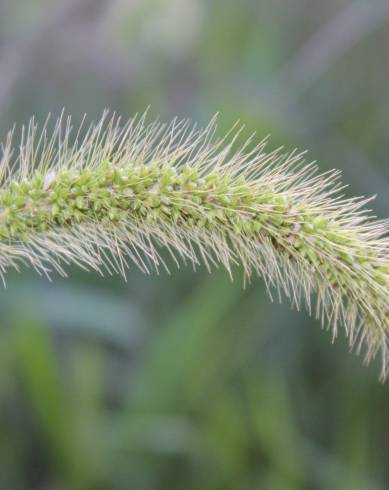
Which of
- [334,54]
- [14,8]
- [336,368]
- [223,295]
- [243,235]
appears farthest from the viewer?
[14,8]

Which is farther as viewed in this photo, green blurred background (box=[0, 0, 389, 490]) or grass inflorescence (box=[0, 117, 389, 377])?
green blurred background (box=[0, 0, 389, 490])

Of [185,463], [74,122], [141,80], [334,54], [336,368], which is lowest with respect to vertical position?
[185,463]

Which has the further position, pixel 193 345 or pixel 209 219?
pixel 193 345

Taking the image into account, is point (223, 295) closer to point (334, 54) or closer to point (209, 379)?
point (209, 379)

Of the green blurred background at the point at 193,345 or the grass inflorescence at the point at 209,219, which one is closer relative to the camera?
the grass inflorescence at the point at 209,219

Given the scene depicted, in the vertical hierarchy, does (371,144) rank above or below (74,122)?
above

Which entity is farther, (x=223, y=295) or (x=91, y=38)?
(x=91, y=38)

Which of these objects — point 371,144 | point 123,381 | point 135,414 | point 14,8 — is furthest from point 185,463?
point 14,8

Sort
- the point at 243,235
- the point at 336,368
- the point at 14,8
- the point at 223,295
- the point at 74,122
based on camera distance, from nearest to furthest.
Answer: the point at 243,235, the point at 223,295, the point at 336,368, the point at 74,122, the point at 14,8
